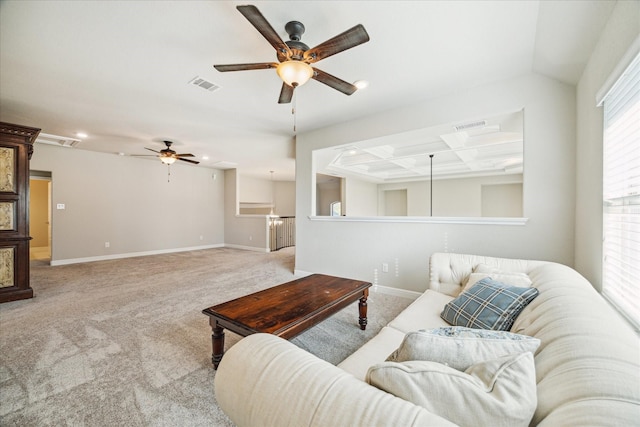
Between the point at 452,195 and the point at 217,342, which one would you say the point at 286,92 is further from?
the point at 452,195

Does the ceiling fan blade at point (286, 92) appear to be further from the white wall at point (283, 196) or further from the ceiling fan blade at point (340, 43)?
the white wall at point (283, 196)

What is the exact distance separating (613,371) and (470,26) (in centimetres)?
224

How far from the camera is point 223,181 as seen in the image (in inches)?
326

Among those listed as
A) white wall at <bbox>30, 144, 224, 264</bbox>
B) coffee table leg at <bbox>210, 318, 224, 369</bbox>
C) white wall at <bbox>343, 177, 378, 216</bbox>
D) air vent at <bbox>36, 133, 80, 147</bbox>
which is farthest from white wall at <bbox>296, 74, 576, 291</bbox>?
white wall at <bbox>30, 144, 224, 264</bbox>

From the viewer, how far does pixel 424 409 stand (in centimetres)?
58

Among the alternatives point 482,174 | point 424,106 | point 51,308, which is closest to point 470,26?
point 424,106

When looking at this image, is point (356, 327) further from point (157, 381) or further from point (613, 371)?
point (613, 371)

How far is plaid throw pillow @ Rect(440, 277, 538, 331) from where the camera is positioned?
1401 millimetres

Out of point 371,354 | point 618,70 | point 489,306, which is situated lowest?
point 371,354

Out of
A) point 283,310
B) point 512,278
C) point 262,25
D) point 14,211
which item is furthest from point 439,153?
point 14,211

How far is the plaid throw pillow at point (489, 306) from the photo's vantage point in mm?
1401

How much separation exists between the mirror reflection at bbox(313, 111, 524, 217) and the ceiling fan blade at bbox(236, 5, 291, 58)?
7.04 feet

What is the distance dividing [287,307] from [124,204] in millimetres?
6309

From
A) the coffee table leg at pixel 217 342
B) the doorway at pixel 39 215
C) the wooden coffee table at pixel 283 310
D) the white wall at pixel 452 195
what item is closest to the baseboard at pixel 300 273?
the wooden coffee table at pixel 283 310
